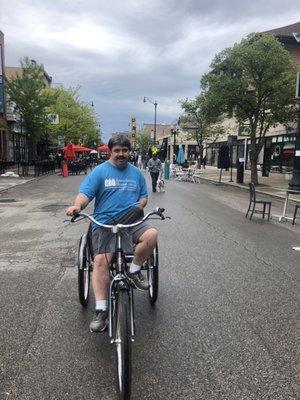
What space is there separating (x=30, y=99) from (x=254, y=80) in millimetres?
17235

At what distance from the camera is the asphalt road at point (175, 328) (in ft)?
11.5

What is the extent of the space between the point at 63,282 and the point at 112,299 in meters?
2.70

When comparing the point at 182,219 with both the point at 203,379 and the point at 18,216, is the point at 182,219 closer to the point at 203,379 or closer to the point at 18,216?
the point at 18,216

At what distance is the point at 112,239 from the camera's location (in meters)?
4.07

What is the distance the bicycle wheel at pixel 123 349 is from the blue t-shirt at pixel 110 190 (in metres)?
1.15

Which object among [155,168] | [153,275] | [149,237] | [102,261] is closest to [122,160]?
[149,237]

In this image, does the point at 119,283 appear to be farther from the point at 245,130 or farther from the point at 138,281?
the point at 245,130

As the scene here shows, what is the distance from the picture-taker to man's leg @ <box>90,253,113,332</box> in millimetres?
3891

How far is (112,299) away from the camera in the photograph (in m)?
3.61

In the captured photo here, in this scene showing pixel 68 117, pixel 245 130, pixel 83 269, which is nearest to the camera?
pixel 83 269

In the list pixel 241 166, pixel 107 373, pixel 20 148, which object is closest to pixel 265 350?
pixel 107 373

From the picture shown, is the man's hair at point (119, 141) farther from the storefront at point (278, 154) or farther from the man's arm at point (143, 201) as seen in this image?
the storefront at point (278, 154)

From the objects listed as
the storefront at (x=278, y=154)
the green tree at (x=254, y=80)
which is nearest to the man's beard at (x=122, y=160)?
the green tree at (x=254, y=80)

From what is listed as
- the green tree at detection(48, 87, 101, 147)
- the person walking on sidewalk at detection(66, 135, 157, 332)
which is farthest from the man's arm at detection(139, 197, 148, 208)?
the green tree at detection(48, 87, 101, 147)
